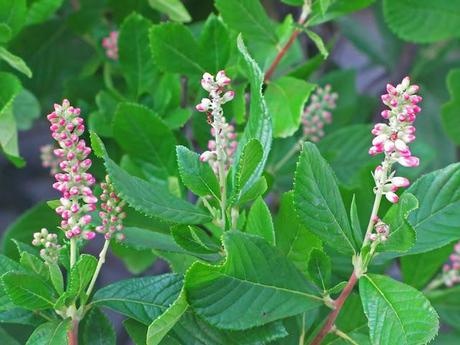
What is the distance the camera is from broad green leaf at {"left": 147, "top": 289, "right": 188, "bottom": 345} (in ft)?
1.79

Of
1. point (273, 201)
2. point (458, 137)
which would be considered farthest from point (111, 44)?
point (458, 137)

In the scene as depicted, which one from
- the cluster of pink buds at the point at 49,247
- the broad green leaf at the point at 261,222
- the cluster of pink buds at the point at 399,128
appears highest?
the cluster of pink buds at the point at 399,128

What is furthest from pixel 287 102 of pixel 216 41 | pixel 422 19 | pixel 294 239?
pixel 422 19

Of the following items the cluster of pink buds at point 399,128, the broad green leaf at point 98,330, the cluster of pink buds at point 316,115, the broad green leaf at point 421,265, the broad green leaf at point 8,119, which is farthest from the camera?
the cluster of pink buds at point 316,115

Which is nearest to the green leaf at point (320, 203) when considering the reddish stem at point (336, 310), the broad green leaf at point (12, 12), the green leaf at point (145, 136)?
the reddish stem at point (336, 310)

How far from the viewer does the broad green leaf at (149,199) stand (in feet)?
1.86

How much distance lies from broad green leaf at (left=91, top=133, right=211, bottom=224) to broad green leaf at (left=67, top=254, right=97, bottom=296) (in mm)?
50

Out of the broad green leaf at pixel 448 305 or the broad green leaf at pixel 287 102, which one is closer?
the broad green leaf at pixel 287 102

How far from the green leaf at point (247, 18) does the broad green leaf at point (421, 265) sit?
0.98ft

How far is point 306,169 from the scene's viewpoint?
1.92ft

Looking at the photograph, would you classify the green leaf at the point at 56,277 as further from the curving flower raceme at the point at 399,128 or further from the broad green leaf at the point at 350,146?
the broad green leaf at the point at 350,146

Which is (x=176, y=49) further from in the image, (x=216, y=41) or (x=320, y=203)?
(x=320, y=203)

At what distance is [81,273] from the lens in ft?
1.90

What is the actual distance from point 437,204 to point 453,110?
19.1 inches
